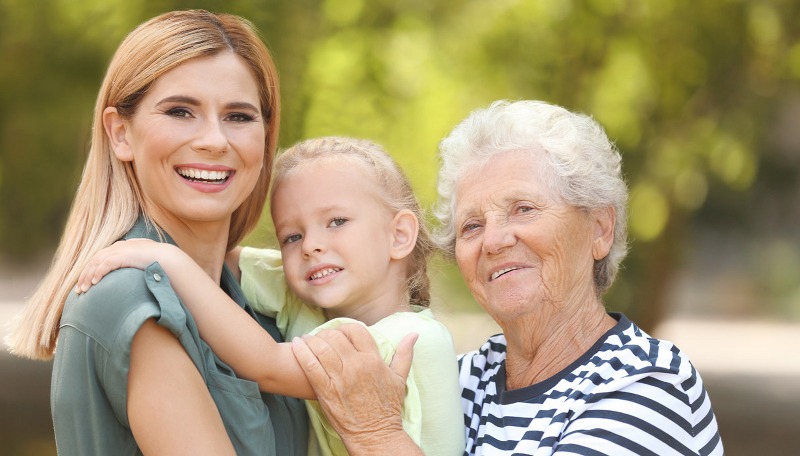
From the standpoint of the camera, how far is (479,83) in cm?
620

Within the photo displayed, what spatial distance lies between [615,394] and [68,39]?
511cm

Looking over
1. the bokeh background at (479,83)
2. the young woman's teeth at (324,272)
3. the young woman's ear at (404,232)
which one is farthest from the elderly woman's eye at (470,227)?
the bokeh background at (479,83)

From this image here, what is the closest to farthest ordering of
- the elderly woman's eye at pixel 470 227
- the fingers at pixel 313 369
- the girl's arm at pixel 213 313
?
the girl's arm at pixel 213 313 → the fingers at pixel 313 369 → the elderly woman's eye at pixel 470 227

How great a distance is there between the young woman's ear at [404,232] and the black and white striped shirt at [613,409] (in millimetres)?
484

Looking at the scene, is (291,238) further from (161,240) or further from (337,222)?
(161,240)

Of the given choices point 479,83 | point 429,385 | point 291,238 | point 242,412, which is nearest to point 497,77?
point 479,83

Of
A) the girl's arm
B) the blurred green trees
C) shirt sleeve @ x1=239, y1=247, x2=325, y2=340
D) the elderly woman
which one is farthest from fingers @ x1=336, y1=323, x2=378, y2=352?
the blurred green trees

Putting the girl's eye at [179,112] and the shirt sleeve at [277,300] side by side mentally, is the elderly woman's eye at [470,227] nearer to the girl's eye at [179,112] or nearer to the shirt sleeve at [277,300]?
the shirt sleeve at [277,300]

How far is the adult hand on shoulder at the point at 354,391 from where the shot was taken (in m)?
2.30

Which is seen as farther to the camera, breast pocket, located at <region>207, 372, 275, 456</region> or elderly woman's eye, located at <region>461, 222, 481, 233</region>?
elderly woman's eye, located at <region>461, 222, 481, 233</region>

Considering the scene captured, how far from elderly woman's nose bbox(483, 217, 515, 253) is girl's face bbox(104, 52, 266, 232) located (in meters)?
0.64

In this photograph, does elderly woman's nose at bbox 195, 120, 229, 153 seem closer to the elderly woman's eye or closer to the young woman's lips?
the young woman's lips

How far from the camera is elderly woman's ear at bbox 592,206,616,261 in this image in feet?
8.60

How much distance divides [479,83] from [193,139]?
4.12 m
